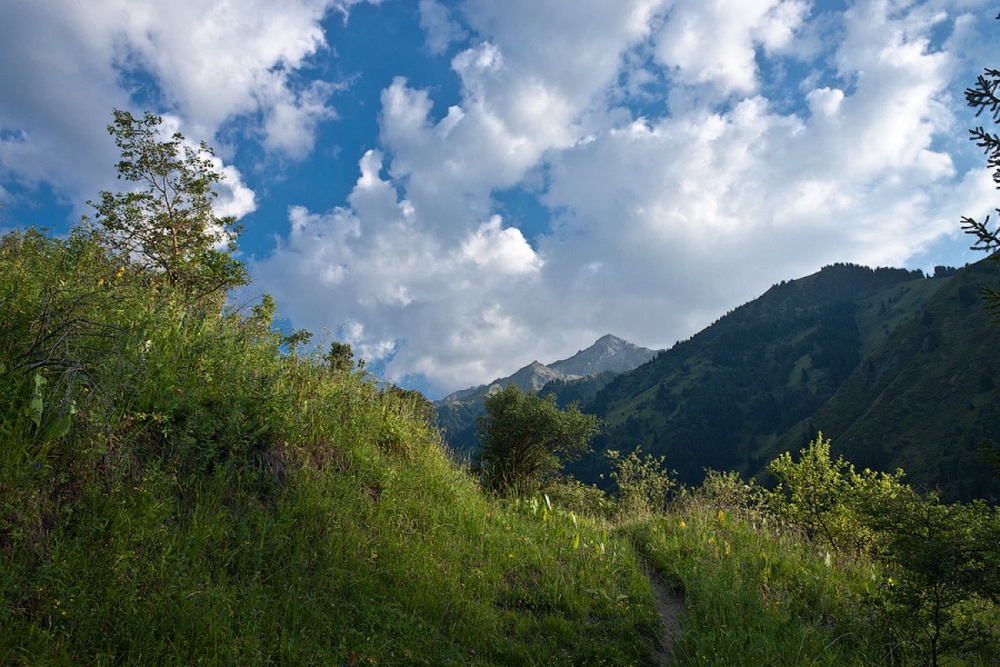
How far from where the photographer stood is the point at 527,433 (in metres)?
24.0

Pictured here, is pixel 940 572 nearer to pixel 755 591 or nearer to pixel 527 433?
pixel 755 591

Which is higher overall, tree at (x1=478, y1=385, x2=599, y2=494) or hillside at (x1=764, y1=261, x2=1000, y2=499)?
tree at (x1=478, y1=385, x2=599, y2=494)

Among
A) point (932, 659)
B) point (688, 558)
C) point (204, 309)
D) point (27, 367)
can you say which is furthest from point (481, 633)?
point (204, 309)

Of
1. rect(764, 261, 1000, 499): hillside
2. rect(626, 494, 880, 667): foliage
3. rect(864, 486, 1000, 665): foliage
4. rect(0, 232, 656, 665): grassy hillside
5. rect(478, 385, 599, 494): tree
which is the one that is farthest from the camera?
rect(764, 261, 1000, 499): hillside

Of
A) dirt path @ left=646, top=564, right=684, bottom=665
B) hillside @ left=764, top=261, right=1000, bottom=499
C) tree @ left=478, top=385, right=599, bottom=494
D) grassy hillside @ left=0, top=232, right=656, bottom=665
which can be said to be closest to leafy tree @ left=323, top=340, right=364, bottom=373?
grassy hillside @ left=0, top=232, right=656, bottom=665

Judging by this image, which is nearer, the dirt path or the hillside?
the dirt path

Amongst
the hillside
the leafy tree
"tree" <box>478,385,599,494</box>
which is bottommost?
the hillside

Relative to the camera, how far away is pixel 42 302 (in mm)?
5129

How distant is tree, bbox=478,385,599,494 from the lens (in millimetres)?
23844

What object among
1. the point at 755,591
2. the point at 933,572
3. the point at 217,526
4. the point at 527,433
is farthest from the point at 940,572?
the point at 527,433

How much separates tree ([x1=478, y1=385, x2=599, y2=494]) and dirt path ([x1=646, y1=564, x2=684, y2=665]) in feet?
50.1

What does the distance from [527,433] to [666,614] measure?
1760 centimetres

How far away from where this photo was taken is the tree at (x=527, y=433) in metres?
23.8

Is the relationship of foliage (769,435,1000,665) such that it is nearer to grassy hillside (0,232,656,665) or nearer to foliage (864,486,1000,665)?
foliage (864,486,1000,665)
